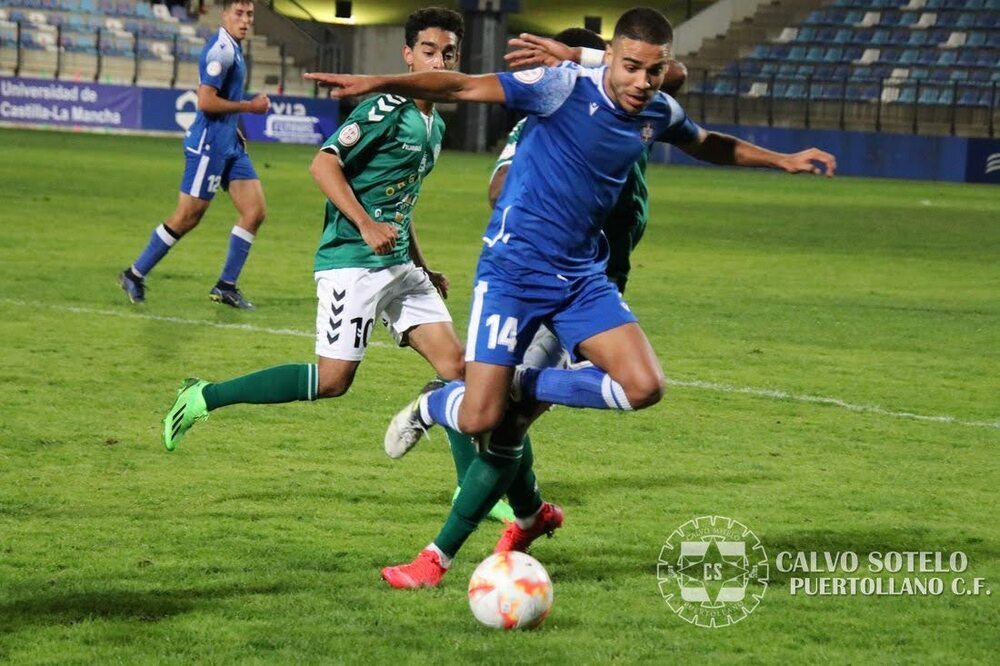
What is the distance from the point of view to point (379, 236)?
5.41 m

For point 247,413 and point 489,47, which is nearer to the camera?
point 247,413

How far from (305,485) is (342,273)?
2.82 ft

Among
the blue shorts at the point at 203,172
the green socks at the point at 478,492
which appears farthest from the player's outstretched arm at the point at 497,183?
the blue shorts at the point at 203,172

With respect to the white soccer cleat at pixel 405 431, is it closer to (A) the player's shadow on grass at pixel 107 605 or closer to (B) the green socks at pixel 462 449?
(B) the green socks at pixel 462 449

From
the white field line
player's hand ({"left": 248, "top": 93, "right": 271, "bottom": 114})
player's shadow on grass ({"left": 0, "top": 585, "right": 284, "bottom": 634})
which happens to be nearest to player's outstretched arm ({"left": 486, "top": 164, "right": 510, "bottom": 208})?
player's shadow on grass ({"left": 0, "top": 585, "right": 284, "bottom": 634})

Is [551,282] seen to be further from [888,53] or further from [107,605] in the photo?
[888,53]

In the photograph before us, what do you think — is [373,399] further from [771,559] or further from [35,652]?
[35,652]

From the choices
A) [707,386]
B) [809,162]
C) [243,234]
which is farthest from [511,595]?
[243,234]

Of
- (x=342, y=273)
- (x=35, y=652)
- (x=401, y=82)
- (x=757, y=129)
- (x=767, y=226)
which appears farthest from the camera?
(x=757, y=129)

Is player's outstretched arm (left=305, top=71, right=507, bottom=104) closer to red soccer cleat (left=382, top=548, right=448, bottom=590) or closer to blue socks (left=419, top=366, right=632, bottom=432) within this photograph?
blue socks (left=419, top=366, right=632, bottom=432)

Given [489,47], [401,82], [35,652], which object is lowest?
[35,652]

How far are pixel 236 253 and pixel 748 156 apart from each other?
6.15 meters

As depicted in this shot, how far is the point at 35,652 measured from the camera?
13.4 ft

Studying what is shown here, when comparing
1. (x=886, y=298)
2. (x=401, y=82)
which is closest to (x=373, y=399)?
(x=401, y=82)
